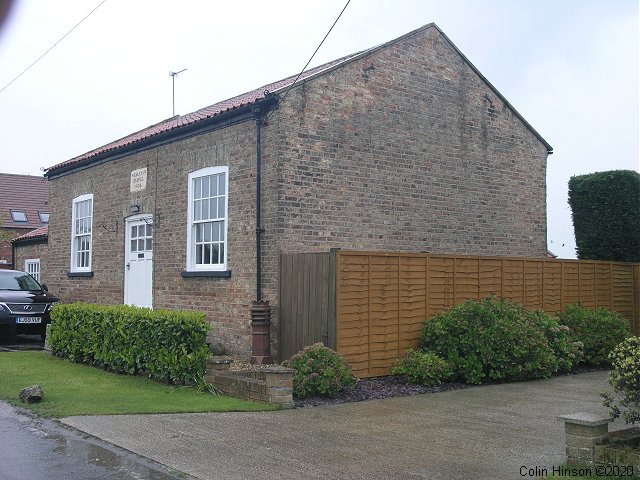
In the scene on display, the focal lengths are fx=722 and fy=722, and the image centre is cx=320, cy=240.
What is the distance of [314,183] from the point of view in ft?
41.6

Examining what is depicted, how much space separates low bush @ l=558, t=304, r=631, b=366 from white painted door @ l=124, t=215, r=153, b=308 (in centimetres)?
854

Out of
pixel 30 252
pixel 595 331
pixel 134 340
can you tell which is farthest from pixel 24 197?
pixel 595 331

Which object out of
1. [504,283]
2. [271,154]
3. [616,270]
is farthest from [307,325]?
[616,270]

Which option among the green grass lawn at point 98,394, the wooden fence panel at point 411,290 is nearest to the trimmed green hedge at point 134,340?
the green grass lawn at point 98,394

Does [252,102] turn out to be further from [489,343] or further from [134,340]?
[489,343]

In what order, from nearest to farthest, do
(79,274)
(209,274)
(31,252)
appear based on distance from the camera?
(209,274)
(79,274)
(31,252)

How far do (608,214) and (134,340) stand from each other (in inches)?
436

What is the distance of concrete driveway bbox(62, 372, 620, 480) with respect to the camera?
630 centimetres

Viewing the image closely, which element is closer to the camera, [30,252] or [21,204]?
[30,252]

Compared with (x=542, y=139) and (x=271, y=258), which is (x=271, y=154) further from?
(x=542, y=139)

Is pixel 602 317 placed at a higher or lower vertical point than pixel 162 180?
lower

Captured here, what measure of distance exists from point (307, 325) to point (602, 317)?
6385 mm

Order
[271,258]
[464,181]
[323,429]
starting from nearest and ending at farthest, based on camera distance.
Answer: [323,429] < [271,258] < [464,181]

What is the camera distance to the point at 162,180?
1527cm
